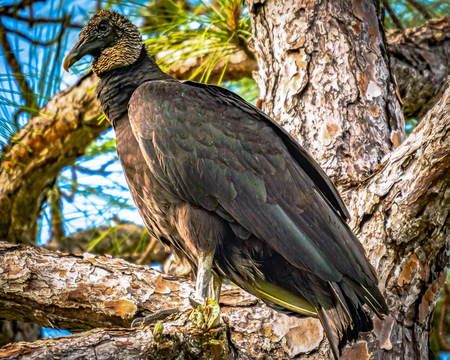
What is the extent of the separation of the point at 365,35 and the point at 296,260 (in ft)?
4.43

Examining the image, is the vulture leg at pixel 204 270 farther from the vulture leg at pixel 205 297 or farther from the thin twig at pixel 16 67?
the thin twig at pixel 16 67

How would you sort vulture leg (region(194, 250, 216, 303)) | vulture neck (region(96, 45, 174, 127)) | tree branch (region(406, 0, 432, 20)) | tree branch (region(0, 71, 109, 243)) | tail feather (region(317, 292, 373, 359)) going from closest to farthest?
1. tail feather (region(317, 292, 373, 359))
2. vulture leg (region(194, 250, 216, 303))
3. vulture neck (region(96, 45, 174, 127))
4. tree branch (region(0, 71, 109, 243))
5. tree branch (region(406, 0, 432, 20))

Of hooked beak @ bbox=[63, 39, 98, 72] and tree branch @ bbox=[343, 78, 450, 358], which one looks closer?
tree branch @ bbox=[343, 78, 450, 358]

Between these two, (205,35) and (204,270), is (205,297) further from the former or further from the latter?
(205,35)

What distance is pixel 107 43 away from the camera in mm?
2357

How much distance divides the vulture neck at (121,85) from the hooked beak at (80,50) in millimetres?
137

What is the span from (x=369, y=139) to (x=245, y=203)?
774 mm

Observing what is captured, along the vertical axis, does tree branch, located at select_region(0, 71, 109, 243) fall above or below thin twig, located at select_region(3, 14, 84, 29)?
below

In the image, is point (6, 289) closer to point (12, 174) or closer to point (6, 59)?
point (12, 174)

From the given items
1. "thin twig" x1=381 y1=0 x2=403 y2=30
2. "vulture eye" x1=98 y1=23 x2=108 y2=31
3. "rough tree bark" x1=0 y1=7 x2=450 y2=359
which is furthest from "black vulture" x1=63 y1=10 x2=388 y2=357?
"thin twig" x1=381 y1=0 x2=403 y2=30

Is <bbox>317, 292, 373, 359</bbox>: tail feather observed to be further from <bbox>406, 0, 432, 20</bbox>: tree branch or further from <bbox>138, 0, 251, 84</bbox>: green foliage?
<bbox>406, 0, 432, 20</bbox>: tree branch

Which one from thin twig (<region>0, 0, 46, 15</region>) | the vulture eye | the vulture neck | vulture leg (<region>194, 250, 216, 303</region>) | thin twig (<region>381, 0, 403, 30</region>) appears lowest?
vulture leg (<region>194, 250, 216, 303</region>)

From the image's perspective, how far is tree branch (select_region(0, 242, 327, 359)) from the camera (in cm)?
187

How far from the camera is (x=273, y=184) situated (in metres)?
1.86
